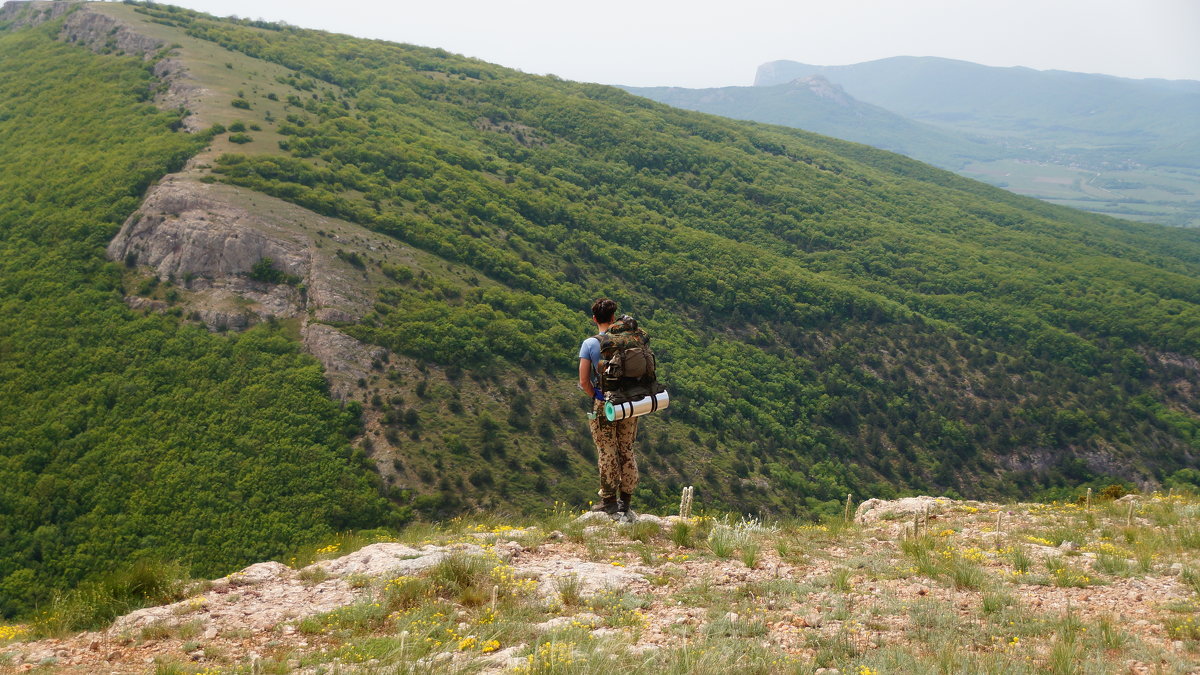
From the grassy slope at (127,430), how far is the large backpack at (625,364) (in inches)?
1457

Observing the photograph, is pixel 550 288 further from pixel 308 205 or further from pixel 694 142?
pixel 694 142

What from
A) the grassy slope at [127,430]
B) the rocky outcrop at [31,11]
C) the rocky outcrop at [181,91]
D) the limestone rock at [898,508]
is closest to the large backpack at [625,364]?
the limestone rock at [898,508]

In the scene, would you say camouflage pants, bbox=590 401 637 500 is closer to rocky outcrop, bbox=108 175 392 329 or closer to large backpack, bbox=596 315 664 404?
large backpack, bbox=596 315 664 404

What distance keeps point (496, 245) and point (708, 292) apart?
1198 inches

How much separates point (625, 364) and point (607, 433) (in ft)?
3.62

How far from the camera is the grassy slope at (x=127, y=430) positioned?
39594 millimetres

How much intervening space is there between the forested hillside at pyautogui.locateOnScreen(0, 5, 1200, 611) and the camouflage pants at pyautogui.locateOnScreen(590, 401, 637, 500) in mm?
36904

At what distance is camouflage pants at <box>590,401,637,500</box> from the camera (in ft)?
29.6

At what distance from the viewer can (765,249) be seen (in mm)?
115438

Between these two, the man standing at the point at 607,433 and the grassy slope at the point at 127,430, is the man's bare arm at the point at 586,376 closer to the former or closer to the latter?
the man standing at the point at 607,433

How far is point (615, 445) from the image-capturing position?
9086 mm

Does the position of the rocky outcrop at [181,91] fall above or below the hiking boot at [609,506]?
above

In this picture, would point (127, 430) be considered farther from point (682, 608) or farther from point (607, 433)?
point (682, 608)

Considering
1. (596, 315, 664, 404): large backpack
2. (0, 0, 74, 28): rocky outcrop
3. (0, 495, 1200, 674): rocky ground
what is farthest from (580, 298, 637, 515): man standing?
(0, 0, 74, 28): rocky outcrop
